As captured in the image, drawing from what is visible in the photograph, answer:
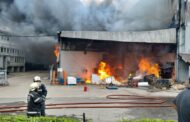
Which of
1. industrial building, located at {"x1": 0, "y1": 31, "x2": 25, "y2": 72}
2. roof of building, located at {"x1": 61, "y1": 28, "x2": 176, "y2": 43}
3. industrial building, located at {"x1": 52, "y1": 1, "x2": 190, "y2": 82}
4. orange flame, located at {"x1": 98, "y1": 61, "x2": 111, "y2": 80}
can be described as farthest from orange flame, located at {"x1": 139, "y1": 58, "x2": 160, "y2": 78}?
industrial building, located at {"x1": 0, "y1": 31, "x2": 25, "y2": 72}

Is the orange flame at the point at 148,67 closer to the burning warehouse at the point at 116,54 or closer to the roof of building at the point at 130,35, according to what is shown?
the burning warehouse at the point at 116,54

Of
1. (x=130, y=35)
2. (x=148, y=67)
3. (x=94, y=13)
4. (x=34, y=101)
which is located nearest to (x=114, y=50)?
(x=130, y=35)

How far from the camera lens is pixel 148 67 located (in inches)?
→ 1179

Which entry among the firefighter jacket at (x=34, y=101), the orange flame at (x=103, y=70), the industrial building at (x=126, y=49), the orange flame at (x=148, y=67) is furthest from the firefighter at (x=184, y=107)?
the orange flame at (x=148, y=67)

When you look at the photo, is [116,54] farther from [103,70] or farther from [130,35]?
[130,35]

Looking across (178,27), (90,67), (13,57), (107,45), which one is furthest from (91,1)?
(13,57)

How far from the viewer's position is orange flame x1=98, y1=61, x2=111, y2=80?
95.6 feet

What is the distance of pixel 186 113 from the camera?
12.3ft

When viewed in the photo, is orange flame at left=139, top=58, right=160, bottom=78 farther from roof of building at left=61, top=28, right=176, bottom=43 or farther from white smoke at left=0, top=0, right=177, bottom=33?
white smoke at left=0, top=0, right=177, bottom=33

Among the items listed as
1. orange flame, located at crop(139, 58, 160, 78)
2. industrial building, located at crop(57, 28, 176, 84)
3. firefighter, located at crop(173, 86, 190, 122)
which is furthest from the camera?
orange flame, located at crop(139, 58, 160, 78)

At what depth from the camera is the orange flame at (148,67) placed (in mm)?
29366

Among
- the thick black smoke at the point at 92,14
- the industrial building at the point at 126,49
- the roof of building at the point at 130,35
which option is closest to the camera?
the industrial building at the point at 126,49

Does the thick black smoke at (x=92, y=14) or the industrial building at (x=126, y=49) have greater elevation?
the thick black smoke at (x=92, y=14)

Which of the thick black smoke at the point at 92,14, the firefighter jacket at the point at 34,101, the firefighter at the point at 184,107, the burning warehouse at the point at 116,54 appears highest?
the thick black smoke at the point at 92,14
